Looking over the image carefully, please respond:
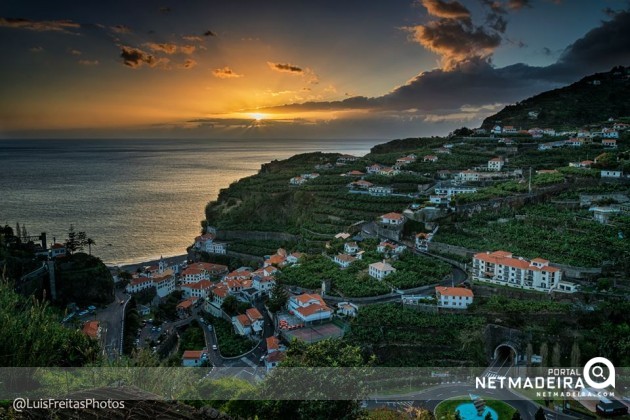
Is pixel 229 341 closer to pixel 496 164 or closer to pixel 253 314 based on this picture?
pixel 253 314

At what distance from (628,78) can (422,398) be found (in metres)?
58.6

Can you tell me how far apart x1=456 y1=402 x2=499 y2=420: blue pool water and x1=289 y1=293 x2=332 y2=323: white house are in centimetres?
597

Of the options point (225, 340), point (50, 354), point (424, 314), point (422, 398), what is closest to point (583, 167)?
point (424, 314)

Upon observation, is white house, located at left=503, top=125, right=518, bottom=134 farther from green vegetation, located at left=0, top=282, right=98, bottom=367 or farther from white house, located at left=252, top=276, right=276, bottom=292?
green vegetation, located at left=0, top=282, right=98, bottom=367

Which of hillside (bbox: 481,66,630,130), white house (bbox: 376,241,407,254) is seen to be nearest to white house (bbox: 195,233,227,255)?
white house (bbox: 376,241,407,254)

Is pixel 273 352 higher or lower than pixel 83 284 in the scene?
lower

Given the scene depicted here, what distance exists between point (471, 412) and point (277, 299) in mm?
9158

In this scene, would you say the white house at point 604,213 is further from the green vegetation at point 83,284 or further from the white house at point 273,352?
the green vegetation at point 83,284

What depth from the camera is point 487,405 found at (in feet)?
43.5

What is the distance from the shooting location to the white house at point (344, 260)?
21.7 meters

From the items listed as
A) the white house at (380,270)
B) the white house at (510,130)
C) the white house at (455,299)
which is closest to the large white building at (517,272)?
the white house at (455,299)

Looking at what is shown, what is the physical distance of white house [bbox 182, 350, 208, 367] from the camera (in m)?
16.5

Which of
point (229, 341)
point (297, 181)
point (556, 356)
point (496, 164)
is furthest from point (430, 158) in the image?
point (229, 341)

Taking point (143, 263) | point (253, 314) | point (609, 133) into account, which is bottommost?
point (143, 263)
